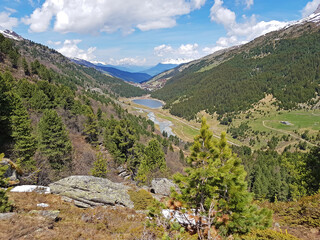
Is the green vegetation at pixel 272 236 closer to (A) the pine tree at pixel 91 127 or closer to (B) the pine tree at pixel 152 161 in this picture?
(B) the pine tree at pixel 152 161

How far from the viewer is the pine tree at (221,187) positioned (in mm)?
10047

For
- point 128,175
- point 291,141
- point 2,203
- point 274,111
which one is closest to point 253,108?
point 274,111

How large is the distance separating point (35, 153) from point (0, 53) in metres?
81.1

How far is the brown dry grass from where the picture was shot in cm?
912

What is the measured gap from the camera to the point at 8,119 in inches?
1026

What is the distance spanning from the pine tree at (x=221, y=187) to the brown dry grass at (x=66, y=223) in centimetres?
374

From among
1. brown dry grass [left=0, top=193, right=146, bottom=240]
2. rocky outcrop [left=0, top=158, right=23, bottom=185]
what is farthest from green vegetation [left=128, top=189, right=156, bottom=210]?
rocky outcrop [left=0, top=158, right=23, bottom=185]

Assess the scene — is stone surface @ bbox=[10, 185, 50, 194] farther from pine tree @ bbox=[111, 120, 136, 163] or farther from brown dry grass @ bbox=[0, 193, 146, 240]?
pine tree @ bbox=[111, 120, 136, 163]

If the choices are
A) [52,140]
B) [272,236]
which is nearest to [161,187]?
[52,140]

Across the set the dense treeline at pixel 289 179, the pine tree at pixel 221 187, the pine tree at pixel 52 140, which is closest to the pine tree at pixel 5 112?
the pine tree at pixel 52 140

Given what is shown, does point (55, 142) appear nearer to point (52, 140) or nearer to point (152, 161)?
point (52, 140)

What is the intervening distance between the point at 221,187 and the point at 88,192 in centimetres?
1315

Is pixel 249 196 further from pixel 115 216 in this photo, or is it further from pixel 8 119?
pixel 8 119

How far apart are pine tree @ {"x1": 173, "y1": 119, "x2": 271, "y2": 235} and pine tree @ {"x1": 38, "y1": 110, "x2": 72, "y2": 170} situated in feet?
84.3
